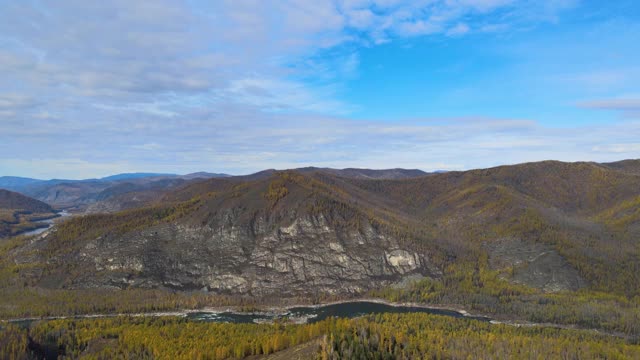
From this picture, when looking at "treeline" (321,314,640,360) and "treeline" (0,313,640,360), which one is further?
"treeline" (0,313,640,360)

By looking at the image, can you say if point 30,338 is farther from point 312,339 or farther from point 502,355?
point 502,355

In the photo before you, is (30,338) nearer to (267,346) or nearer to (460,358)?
(267,346)

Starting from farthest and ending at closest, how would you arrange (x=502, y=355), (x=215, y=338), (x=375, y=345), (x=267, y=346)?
(x=215, y=338)
(x=502, y=355)
(x=267, y=346)
(x=375, y=345)

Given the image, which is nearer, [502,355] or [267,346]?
[267,346]

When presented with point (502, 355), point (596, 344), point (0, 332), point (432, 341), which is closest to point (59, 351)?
point (0, 332)

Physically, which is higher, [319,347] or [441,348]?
[319,347]

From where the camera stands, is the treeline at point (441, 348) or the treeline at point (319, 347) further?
the treeline at point (319, 347)

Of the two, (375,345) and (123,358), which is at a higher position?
(375,345)

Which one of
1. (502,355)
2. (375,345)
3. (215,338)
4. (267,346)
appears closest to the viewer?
(375,345)

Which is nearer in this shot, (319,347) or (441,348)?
(319,347)

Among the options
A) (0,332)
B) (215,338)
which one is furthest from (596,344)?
(0,332)
